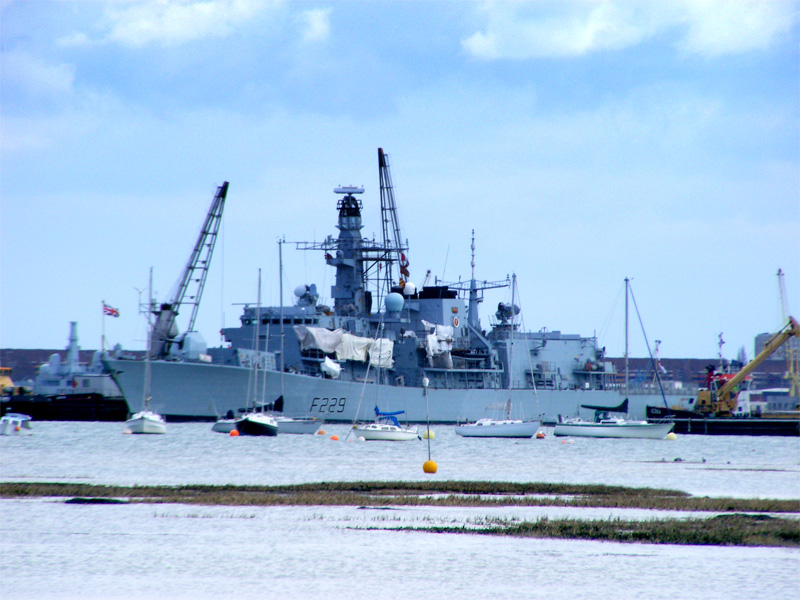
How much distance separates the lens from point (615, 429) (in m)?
60.1

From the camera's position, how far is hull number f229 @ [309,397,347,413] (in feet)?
211

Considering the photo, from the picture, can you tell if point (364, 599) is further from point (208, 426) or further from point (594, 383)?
point (594, 383)

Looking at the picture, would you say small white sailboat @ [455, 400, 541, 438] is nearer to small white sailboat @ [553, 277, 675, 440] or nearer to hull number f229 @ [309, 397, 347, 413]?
small white sailboat @ [553, 277, 675, 440]

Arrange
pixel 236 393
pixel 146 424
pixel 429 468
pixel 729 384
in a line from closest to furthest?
pixel 429 468 → pixel 146 424 → pixel 236 393 → pixel 729 384

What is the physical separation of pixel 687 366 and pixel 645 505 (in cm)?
17043

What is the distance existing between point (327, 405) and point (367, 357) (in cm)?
533

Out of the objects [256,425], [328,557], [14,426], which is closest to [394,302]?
[256,425]

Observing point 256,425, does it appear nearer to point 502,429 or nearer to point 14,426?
point 502,429

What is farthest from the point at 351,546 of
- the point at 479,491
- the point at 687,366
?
the point at 687,366

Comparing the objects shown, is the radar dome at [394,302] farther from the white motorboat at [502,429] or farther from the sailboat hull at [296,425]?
the sailboat hull at [296,425]

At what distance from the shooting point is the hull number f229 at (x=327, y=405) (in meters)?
64.4

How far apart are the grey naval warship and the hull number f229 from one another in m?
0.08

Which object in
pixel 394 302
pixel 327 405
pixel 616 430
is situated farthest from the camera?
pixel 394 302

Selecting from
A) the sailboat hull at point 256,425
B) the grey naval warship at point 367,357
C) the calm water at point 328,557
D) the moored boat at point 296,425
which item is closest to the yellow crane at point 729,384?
the grey naval warship at point 367,357
